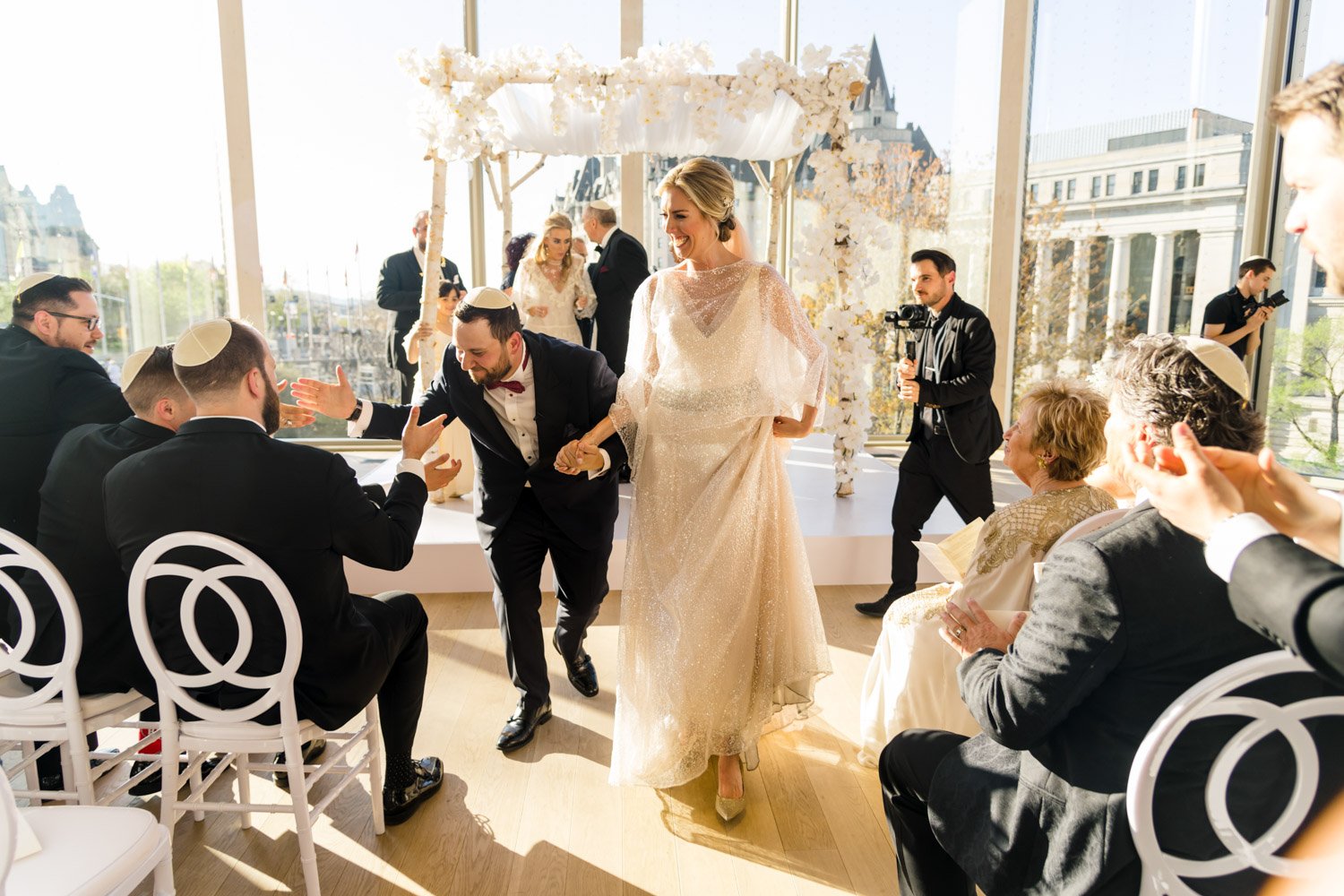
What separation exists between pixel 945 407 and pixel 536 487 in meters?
1.94

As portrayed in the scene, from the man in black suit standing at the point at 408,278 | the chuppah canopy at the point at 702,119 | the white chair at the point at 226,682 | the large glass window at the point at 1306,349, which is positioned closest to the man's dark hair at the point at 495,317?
the white chair at the point at 226,682

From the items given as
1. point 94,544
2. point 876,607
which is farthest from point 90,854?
point 876,607

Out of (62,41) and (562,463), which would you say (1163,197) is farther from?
(62,41)

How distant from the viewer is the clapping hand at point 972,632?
58.2 inches

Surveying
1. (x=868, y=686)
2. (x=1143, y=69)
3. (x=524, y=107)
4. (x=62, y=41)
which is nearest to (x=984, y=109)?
(x=1143, y=69)

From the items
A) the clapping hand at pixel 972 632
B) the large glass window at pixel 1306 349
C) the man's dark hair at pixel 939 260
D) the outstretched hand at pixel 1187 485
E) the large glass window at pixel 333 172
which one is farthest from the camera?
the large glass window at pixel 333 172

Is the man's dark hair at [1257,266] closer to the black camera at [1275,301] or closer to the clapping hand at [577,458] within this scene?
the black camera at [1275,301]

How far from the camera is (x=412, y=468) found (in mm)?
2166

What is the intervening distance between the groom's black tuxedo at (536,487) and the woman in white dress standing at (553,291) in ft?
9.53

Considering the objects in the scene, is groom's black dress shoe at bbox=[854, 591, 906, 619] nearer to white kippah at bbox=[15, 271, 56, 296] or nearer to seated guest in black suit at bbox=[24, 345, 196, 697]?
seated guest in black suit at bbox=[24, 345, 196, 697]

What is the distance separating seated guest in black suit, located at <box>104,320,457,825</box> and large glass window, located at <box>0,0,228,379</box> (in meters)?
5.30

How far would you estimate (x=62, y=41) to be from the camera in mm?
6242

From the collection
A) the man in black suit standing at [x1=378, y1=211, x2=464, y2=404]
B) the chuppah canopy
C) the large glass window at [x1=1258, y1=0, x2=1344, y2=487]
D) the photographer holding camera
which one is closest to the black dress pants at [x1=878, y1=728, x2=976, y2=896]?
the chuppah canopy

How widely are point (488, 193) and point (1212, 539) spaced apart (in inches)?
273
